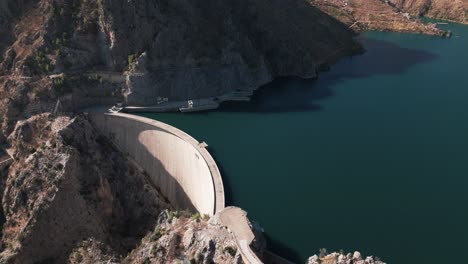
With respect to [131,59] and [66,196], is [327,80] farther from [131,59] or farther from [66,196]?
[66,196]

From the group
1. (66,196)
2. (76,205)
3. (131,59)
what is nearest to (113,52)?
(131,59)

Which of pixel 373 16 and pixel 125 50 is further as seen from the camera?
pixel 373 16

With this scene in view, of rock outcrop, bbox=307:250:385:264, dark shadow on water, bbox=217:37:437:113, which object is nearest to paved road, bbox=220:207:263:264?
rock outcrop, bbox=307:250:385:264

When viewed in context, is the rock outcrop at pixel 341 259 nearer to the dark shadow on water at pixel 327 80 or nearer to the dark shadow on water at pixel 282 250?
the dark shadow on water at pixel 282 250

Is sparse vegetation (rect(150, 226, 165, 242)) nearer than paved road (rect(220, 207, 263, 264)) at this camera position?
No

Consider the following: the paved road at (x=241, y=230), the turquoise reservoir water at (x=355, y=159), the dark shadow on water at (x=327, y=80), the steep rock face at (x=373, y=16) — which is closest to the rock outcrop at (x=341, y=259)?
the turquoise reservoir water at (x=355, y=159)

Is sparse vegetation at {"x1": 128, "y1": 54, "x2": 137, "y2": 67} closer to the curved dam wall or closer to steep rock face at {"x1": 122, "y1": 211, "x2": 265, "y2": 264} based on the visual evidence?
the curved dam wall
